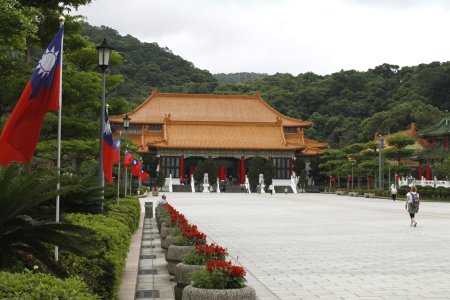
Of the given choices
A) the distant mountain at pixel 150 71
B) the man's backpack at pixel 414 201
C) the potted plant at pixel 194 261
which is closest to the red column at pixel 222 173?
the distant mountain at pixel 150 71

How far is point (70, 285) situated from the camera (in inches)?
160

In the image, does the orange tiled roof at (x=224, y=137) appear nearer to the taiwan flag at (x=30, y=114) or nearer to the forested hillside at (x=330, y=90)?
the forested hillside at (x=330, y=90)

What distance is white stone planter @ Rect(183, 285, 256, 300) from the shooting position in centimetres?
530

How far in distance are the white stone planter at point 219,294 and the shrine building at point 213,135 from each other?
5929cm

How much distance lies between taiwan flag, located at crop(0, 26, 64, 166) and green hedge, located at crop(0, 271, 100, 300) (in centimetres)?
228

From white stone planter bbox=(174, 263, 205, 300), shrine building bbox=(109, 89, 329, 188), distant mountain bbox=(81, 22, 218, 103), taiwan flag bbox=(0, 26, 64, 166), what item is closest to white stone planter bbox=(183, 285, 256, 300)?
white stone planter bbox=(174, 263, 205, 300)

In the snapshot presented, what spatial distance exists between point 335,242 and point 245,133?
56006 millimetres

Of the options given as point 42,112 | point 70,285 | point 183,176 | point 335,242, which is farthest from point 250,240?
point 183,176

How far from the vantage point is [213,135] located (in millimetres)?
69812

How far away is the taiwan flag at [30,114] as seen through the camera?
611 cm

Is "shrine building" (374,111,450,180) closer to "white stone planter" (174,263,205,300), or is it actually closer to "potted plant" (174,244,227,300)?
"potted plant" (174,244,227,300)

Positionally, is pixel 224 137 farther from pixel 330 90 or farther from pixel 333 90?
pixel 333 90

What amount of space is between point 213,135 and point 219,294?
2543 inches

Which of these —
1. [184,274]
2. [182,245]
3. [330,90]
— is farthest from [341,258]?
[330,90]
